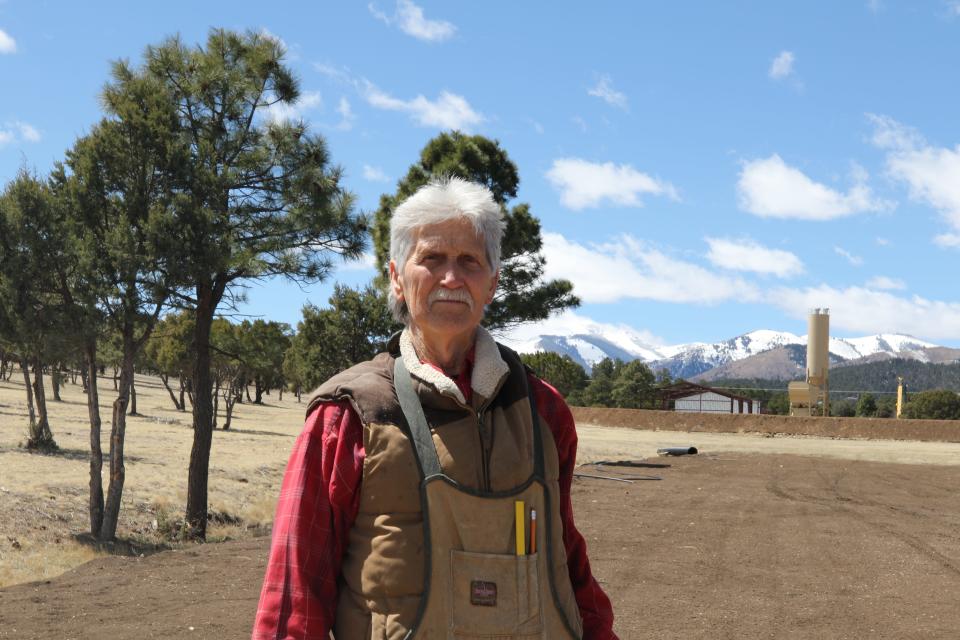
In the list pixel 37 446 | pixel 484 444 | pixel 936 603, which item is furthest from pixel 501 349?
pixel 37 446

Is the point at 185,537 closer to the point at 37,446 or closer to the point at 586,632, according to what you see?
the point at 37,446

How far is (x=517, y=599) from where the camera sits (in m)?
1.93

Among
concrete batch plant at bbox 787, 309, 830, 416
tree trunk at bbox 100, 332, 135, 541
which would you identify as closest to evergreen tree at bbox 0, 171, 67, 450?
tree trunk at bbox 100, 332, 135, 541

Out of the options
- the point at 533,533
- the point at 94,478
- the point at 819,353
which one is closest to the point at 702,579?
the point at 533,533

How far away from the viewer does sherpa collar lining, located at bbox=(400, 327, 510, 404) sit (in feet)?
6.50

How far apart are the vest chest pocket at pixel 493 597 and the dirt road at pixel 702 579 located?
518 cm

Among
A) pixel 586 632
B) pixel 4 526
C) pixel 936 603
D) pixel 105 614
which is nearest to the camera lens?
pixel 586 632

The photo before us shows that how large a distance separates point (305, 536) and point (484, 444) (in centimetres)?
43

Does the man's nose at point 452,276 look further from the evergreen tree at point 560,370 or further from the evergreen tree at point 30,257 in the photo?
the evergreen tree at point 560,370

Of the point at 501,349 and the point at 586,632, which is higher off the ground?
the point at 501,349

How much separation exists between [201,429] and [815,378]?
196 ft

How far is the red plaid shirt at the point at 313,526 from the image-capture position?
186 centimetres

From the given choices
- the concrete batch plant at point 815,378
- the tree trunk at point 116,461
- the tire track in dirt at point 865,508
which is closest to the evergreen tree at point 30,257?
the tree trunk at point 116,461

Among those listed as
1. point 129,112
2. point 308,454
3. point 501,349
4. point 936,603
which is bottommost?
point 936,603
